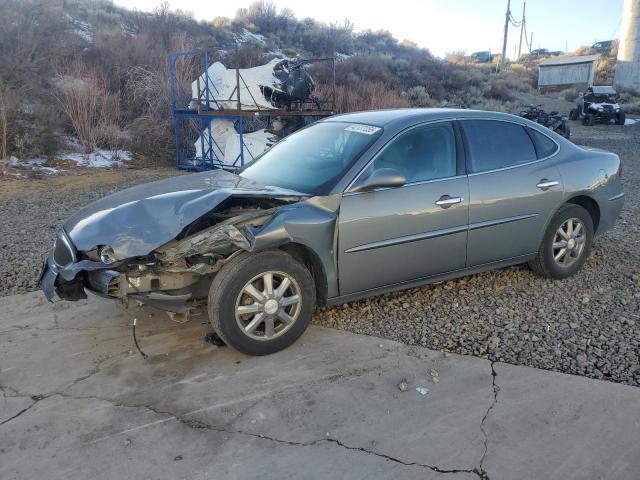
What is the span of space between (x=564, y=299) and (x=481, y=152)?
1468 mm

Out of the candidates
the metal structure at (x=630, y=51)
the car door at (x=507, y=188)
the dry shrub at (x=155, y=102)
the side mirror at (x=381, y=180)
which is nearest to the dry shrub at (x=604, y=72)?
the metal structure at (x=630, y=51)

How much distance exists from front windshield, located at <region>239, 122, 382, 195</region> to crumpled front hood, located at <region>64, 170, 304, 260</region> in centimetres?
20

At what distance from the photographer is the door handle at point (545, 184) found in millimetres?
4730

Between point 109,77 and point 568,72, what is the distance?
3553 cm

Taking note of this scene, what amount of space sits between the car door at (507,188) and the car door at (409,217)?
15 centimetres

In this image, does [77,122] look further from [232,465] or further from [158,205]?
[232,465]

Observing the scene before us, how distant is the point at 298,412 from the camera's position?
3.16 meters

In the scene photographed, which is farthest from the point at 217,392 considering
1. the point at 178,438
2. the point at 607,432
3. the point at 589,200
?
the point at 589,200

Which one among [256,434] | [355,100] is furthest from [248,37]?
[256,434]

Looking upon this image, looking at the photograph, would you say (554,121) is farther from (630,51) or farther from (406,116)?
(630,51)

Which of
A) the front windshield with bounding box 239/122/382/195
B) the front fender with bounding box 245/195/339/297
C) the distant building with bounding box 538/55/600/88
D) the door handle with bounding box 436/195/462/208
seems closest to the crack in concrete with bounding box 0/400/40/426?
the front fender with bounding box 245/195/339/297

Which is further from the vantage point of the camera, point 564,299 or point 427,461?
point 564,299

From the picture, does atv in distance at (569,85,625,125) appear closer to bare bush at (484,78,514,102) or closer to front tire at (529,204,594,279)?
bare bush at (484,78,514,102)

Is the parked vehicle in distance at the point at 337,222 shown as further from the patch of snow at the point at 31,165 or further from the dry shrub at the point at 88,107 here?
the dry shrub at the point at 88,107
